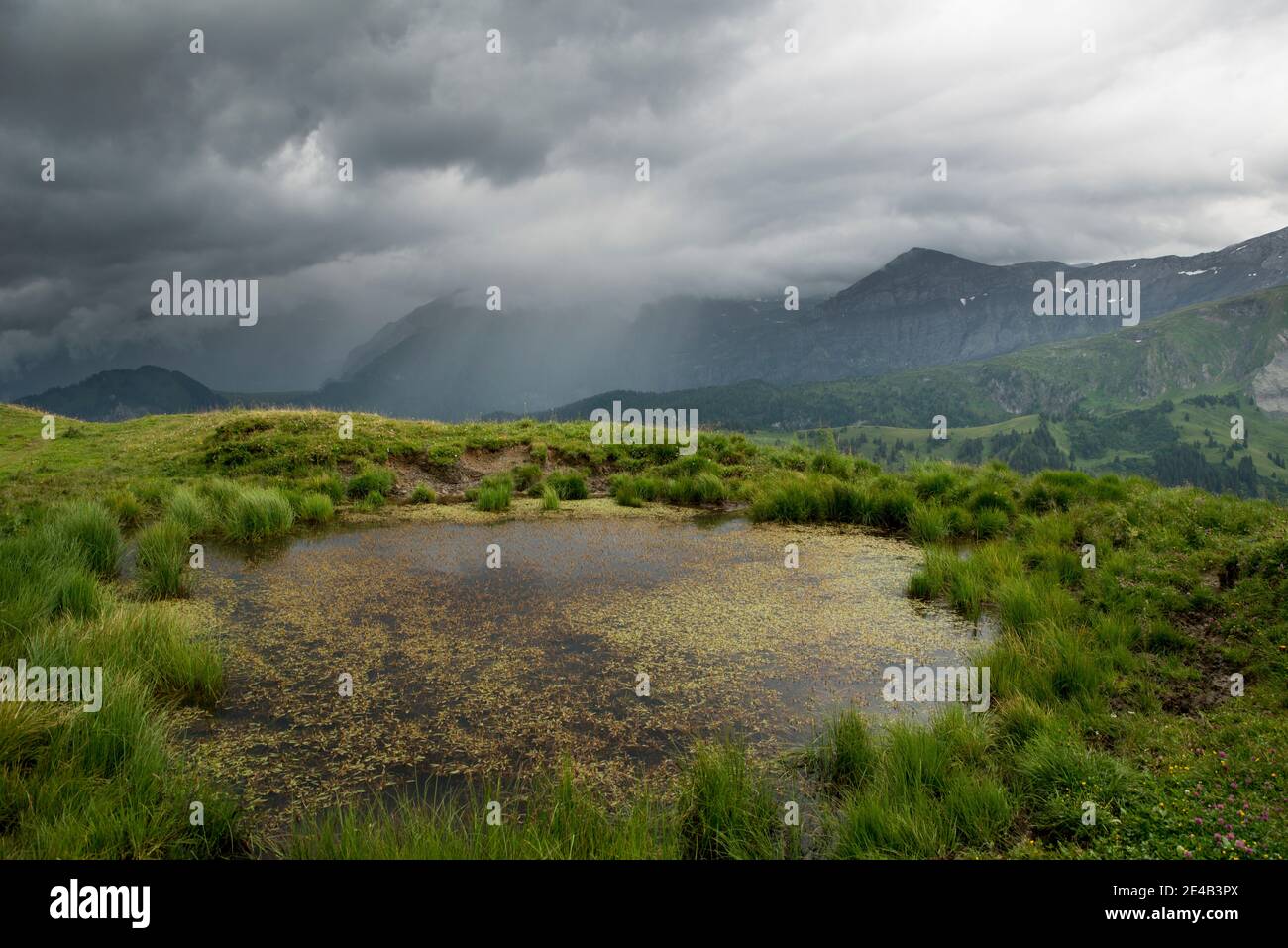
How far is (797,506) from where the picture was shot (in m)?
14.6

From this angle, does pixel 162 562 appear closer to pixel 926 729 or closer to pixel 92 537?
pixel 92 537

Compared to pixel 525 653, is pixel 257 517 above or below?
above

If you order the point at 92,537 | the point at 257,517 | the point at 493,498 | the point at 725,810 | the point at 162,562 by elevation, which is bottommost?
the point at 725,810

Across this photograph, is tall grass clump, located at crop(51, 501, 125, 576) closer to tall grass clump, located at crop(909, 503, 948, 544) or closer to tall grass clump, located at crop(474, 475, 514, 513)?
tall grass clump, located at crop(474, 475, 514, 513)

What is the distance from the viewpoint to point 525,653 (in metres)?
7.30

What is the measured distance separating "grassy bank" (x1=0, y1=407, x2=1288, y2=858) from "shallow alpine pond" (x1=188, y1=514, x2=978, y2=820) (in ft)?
1.55

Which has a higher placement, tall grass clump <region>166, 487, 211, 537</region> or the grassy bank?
tall grass clump <region>166, 487, 211, 537</region>

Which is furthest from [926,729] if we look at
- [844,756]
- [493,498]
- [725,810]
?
[493,498]

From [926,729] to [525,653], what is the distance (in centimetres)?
406

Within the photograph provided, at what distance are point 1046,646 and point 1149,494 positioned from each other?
6.89 m

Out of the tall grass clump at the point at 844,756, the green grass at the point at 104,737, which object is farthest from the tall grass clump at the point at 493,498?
the tall grass clump at the point at 844,756

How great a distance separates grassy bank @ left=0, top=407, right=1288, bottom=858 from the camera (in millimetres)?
3936

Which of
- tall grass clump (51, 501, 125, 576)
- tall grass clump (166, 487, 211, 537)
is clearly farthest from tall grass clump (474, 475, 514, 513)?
tall grass clump (51, 501, 125, 576)
